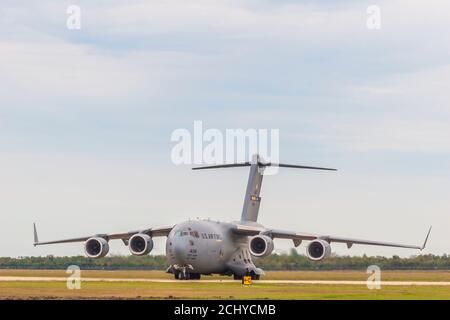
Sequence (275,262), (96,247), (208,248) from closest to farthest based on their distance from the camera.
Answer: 1. (208,248)
2. (96,247)
3. (275,262)

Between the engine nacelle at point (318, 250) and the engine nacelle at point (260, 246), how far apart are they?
223 cm

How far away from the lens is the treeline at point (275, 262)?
240 ft

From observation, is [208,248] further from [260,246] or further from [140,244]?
[140,244]

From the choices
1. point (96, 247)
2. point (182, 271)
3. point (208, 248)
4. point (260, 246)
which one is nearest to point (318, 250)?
point (260, 246)

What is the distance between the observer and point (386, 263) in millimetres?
87438

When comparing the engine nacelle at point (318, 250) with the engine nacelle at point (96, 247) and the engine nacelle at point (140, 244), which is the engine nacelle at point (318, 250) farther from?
the engine nacelle at point (96, 247)

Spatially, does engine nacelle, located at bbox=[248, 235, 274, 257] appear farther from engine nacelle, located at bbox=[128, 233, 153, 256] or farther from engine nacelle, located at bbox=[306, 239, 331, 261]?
engine nacelle, located at bbox=[128, 233, 153, 256]

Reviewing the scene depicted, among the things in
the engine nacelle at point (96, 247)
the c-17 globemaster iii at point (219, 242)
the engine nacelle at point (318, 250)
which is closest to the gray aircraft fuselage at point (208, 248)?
the c-17 globemaster iii at point (219, 242)

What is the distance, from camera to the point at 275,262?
74.0 metres

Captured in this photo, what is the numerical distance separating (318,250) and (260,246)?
334cm

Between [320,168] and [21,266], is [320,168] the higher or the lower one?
the higher one
